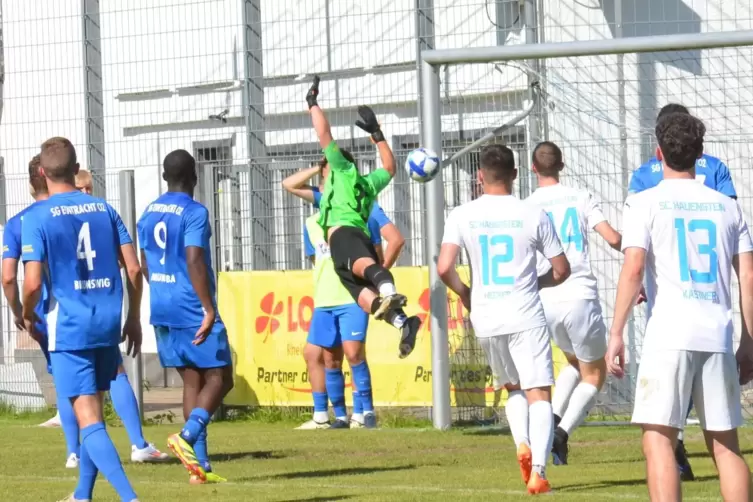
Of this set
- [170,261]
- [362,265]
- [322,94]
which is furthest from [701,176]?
[322,94]

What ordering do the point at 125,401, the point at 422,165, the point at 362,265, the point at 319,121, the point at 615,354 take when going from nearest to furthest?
the point at 615,354 → the point at 125,401 → the point at 362,265 → the point at 319,121 → the point at 422,165

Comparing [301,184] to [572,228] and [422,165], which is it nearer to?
[422,165]

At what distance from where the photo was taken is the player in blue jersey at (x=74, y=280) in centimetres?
788

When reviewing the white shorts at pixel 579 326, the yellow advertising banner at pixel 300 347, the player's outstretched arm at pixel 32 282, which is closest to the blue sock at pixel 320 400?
the yellow advertising banner at pixel 300 347

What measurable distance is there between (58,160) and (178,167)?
76.3 inches

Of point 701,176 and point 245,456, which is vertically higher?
point 701,176

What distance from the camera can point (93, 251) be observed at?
26.1 ft

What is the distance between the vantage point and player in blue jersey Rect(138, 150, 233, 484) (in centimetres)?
950

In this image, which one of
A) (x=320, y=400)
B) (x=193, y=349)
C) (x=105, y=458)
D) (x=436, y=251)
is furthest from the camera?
(x=320, y=400)

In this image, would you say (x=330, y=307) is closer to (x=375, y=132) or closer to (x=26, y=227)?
(x=375, y=132)

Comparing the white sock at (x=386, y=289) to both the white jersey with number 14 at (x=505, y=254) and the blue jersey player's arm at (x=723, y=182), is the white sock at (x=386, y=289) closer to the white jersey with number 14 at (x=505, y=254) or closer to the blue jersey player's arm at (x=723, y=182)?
the white jersey with number 14 at (x=505, y=254)

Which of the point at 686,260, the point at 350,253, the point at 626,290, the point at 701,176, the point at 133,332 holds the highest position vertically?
the point at 701,176

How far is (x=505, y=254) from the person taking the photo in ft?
28.3

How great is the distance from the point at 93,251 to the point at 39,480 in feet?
8.59
